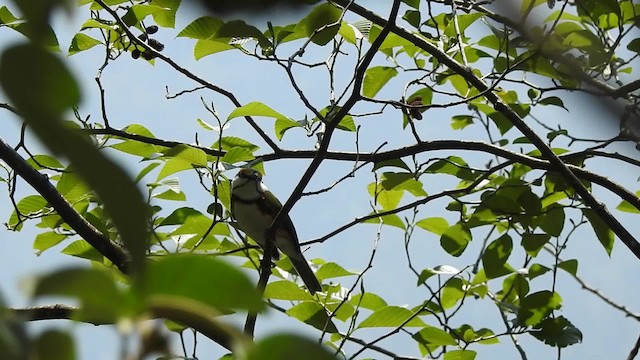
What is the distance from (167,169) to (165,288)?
255cm

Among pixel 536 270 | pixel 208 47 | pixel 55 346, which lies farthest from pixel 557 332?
pixel 55 346

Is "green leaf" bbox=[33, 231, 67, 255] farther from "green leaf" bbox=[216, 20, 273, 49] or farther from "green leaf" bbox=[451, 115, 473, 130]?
"green leaf" bbox=[451, 115, 473, 130]

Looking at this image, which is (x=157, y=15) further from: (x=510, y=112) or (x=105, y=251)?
(x=510, y=112)

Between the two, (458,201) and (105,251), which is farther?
(458,201)

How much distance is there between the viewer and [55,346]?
34 cm

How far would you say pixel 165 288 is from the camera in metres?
0.33

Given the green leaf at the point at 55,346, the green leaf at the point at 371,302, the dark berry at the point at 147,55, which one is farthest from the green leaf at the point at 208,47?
the green leaf at the point at 55,346

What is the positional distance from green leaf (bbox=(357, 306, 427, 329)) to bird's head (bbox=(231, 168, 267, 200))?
239cm

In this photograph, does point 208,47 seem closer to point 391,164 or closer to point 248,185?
point 391,164

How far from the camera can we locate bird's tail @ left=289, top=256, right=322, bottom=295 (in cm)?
349

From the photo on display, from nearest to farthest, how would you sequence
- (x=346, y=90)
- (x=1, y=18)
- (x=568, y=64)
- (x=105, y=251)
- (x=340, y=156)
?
1. (x=568, y=64)
2. (x=105, y=251)
3. (x=346, y=90)
4. (x=1, y=18)
5. (x=340, y=156)

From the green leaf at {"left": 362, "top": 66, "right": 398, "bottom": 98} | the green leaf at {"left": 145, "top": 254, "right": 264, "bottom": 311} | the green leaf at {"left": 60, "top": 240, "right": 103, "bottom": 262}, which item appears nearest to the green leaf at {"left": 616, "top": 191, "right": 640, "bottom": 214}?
the green leaf at {"left": 362, "top": 66, "right": 398, "bottom": 98}

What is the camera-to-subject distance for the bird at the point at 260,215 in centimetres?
395

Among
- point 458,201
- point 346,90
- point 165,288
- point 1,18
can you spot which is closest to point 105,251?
point 346,90
